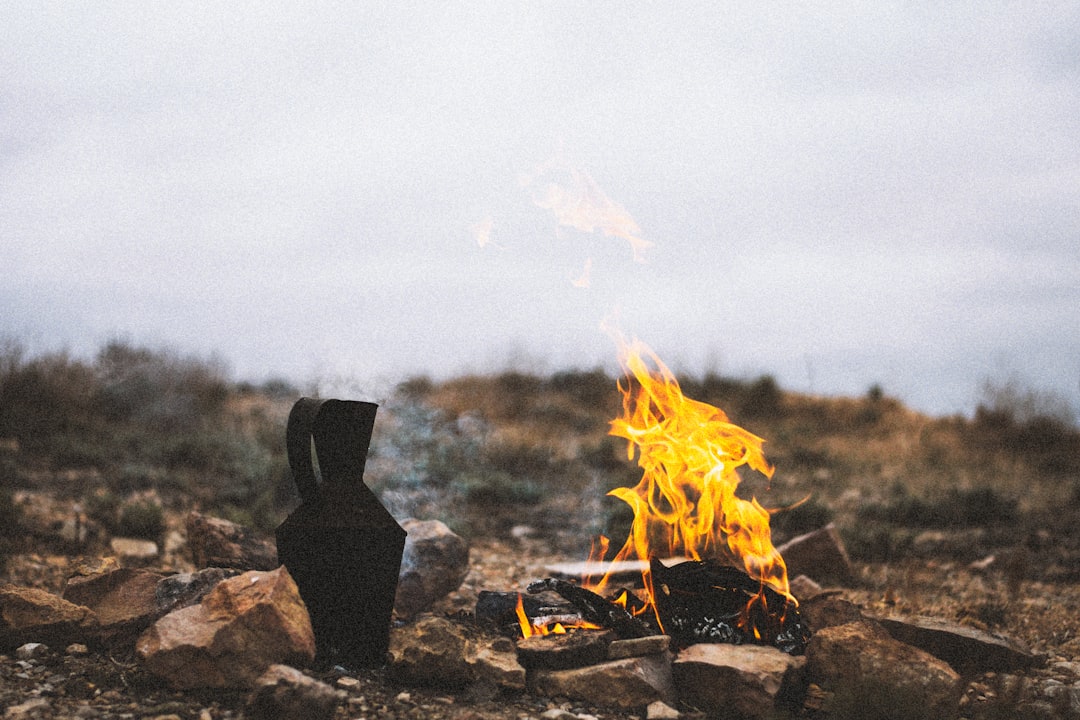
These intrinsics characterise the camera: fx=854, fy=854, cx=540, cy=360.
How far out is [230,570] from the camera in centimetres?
409

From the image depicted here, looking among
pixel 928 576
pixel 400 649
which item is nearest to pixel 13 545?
pixel 400 649

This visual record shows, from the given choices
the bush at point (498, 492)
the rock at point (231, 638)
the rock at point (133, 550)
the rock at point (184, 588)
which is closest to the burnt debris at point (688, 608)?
the rock at point (231, 638)

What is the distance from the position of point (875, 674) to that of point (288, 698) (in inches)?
98.1

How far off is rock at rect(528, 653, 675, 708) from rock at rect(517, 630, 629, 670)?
1.7 inches

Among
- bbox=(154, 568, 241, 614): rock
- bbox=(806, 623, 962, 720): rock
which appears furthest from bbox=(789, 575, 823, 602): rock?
bbox=(154, 568, 241, 614): rock

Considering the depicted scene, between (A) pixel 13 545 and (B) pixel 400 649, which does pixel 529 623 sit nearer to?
(B) pixel 400 649

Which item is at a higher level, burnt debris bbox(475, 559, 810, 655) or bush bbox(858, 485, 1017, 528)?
burnt debris bbox(475, 559, 810, 655)

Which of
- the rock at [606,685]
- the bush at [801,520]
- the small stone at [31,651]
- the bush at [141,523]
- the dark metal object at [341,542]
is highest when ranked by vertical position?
the dark metal object at [341,542]

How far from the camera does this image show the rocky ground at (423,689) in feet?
10.7

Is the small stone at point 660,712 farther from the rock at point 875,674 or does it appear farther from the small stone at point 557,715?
the rock at point 875,674

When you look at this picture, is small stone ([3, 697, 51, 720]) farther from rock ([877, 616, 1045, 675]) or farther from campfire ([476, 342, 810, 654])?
rock ([877, 616, 1045, 675])

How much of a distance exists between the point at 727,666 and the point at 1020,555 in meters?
1.41

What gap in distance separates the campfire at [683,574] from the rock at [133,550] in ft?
11.5

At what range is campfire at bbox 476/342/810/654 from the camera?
13.6 feet
